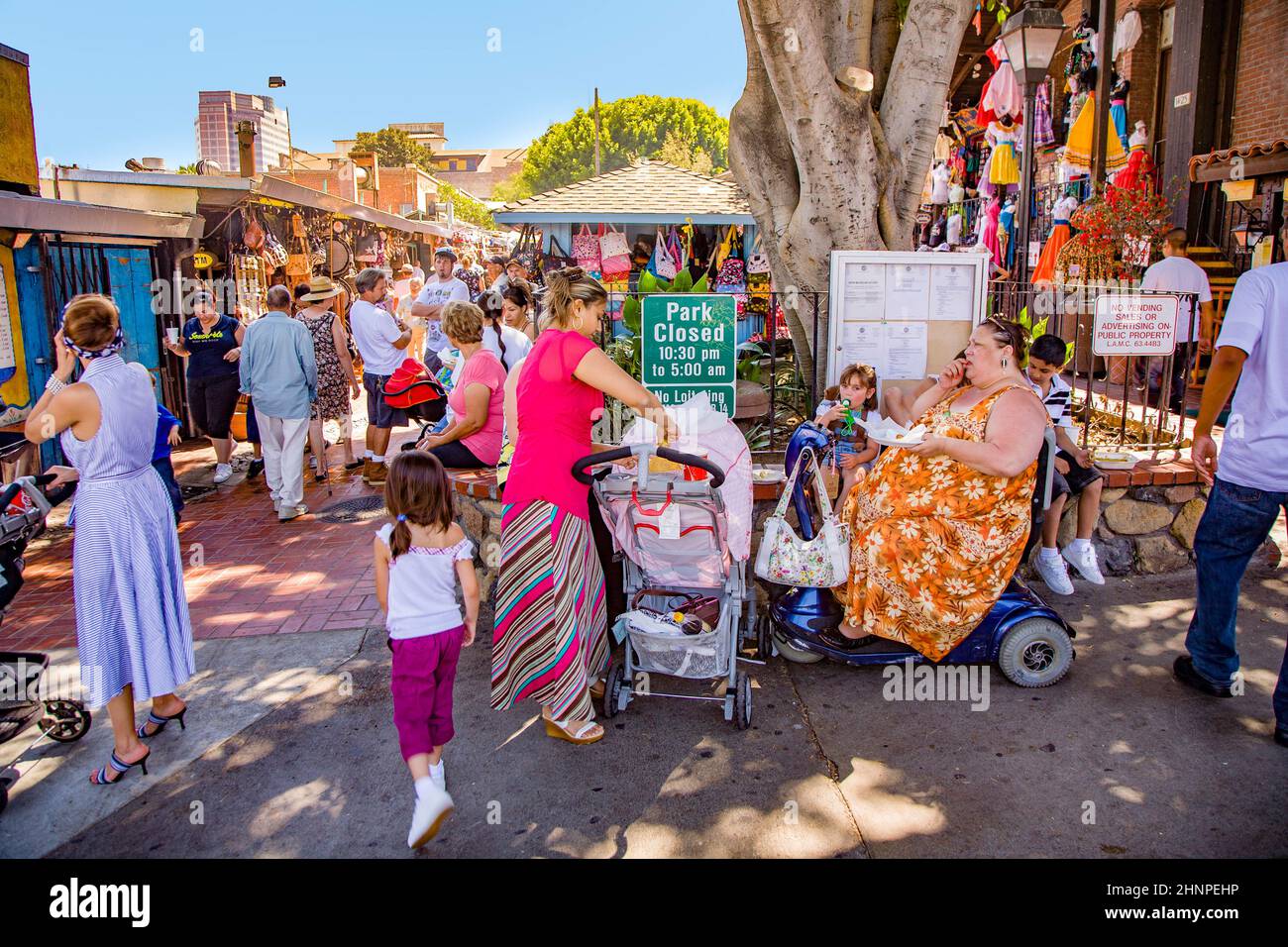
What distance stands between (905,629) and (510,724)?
6.40ft

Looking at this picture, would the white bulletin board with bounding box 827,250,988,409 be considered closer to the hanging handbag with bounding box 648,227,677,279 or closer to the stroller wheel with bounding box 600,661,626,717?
the stroller wheel with bounding box 600,661,626,717

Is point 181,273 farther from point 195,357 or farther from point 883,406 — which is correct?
point 883,406

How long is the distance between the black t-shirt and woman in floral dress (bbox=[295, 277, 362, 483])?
2.56ft

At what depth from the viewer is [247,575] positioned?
21.4 feet

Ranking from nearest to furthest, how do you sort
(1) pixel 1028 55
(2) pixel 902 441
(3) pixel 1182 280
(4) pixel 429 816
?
(4) pixel 429 816
(2) pixel 902 441
(1) pixel 1028 55
(3) pixel 1182 280

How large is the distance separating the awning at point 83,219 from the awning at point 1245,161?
1082cm

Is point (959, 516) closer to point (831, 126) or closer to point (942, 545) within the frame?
point (942, 545)

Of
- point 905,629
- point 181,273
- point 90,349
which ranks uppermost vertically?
point 181,273

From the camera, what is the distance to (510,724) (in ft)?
14.2

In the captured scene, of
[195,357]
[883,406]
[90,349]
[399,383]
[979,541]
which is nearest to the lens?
[90,349]

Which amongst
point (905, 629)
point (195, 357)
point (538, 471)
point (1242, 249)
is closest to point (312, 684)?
point (538, 471)

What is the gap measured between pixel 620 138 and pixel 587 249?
55609 millimetres

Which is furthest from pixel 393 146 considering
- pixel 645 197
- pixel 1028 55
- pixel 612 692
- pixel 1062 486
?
pixel 612 692

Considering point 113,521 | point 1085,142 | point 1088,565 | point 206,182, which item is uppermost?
point 1085,142
